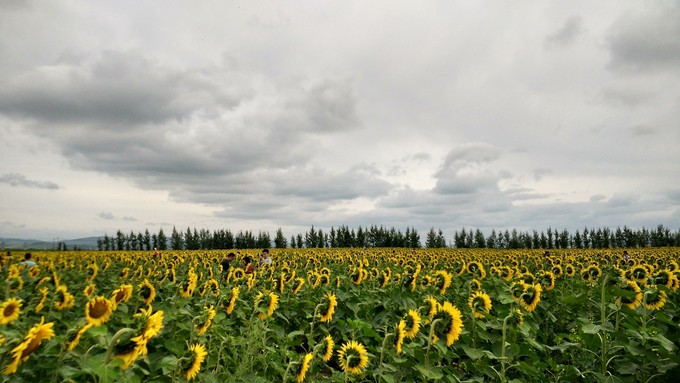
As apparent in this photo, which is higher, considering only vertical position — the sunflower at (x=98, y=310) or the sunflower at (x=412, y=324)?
the sunflower at (x=98, y=310)

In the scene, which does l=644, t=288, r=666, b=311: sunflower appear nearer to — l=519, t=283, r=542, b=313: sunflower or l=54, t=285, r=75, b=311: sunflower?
l=519, t=283, r=542, b=313: sunflower

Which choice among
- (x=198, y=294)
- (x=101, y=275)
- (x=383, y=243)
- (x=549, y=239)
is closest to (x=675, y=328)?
(x=198, y=294)

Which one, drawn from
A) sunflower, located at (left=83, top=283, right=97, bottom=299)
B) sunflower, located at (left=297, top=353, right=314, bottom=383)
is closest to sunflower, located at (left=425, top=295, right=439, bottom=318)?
sunflower, located at (left=297, top=353, right=314, bottom=383)

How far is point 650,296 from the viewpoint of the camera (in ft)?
17.6

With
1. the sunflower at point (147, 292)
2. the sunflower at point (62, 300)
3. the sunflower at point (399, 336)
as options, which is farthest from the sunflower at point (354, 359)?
the sunflower at point (62, 300)

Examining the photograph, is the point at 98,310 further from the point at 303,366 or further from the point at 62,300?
the point at 62,300

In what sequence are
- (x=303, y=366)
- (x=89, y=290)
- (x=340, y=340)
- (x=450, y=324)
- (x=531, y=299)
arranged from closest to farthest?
(x=303, y=366), (x=450, y=324), (x=531, y=299), (x=89, y=290), (x=340, y=340)

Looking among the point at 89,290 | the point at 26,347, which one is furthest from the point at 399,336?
the point at 89,290

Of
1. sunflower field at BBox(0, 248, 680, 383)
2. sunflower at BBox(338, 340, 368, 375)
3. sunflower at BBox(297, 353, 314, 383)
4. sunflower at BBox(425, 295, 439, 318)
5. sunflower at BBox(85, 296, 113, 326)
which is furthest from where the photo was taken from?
sunflower at BBox(425, 295, 439, 318)

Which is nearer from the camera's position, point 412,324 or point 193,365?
point 193,365

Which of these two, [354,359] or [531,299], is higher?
[531,299]

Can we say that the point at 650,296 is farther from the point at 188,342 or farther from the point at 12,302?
the point at 12,302

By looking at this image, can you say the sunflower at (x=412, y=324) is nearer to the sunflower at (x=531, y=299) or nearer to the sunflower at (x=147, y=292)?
the sunflower at (x=531, y=299)

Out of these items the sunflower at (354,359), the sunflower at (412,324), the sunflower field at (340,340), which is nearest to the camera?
the sunflower field at (340,340)
